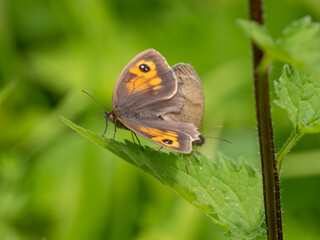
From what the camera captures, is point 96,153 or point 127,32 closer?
point 96,153

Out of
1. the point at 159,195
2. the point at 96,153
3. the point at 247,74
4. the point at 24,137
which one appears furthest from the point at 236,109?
the point at 24,137

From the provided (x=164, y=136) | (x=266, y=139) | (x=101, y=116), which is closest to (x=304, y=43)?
(x=266, y=139)

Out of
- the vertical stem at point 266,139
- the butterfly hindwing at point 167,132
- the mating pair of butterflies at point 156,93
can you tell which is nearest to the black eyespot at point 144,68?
the mating pair of butterflies at point 156,93

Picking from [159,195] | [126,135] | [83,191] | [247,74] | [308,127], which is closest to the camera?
[308,127]

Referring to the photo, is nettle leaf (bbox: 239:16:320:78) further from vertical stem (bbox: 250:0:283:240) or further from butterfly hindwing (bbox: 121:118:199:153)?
butterfly hindwing (bbox: 121:118:199:153)

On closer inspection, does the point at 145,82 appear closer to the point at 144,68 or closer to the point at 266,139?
the point at 144,68

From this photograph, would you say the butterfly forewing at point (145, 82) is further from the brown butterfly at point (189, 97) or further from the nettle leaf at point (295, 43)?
the nettle leaf at point (295, 43)

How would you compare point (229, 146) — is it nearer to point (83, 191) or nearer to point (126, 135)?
point (126, 135)
